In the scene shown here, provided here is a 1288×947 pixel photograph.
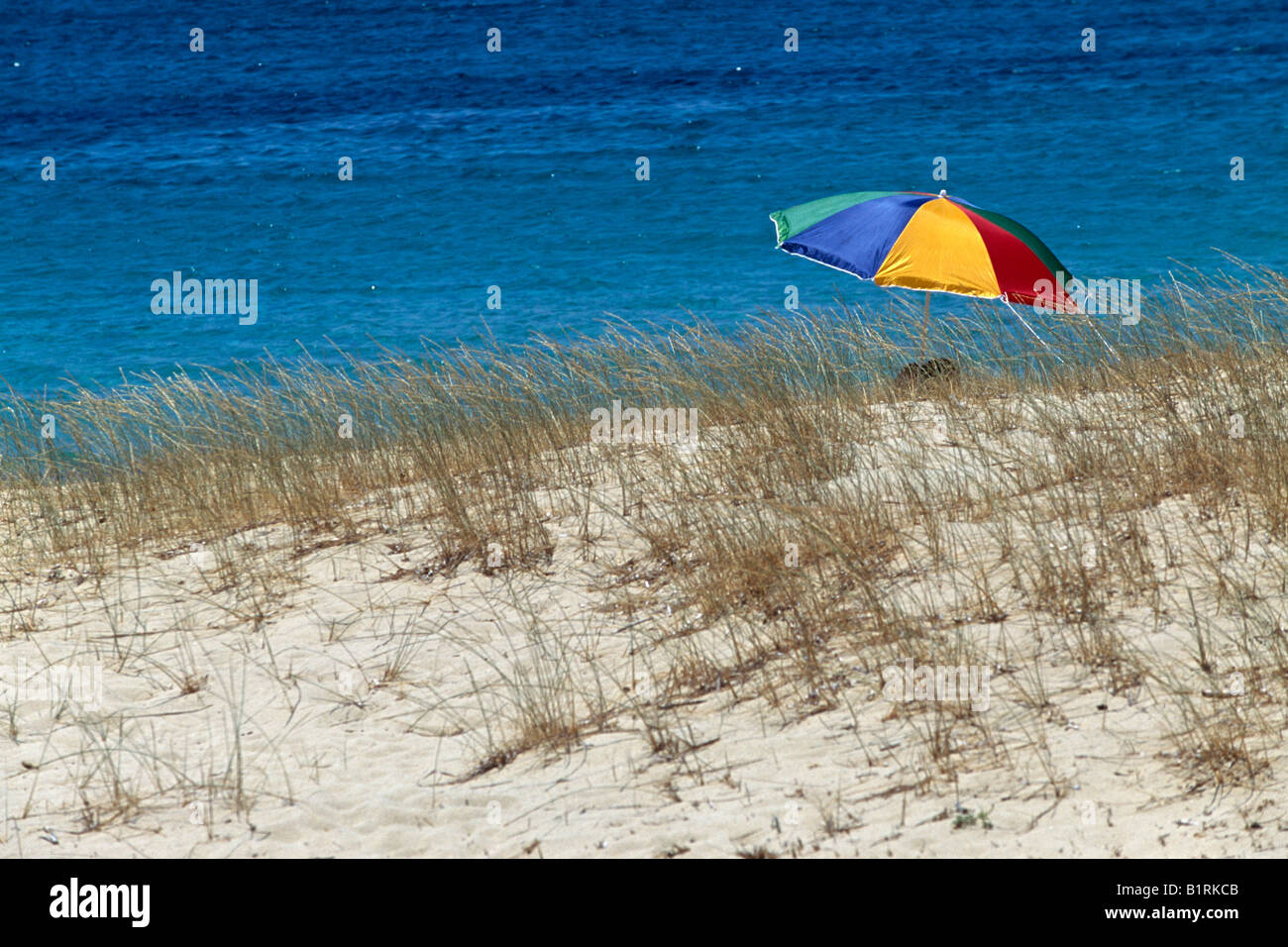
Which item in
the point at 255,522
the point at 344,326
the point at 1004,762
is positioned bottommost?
the point at 1004,762

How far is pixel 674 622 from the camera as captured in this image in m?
4.93

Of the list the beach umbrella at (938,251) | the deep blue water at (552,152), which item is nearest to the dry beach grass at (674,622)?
the beach umbrella at (938,251)

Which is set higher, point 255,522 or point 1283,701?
point 255,522

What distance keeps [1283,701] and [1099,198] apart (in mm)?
18658

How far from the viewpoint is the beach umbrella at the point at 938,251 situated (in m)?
7.21

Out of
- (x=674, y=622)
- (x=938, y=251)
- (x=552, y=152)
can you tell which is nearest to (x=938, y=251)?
(x=938, y=251)

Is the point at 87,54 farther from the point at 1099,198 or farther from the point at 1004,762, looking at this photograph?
the point at 1004,762

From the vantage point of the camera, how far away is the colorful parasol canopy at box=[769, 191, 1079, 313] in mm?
7215

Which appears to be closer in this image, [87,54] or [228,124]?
→ [228,124]

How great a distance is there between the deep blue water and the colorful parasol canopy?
5.12 metres

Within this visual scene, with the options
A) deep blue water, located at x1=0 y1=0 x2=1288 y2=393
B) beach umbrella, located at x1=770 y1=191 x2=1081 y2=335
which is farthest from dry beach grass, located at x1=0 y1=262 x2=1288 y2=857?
deep blue water, located at x1=0 y1=0 x2=1288 y2=393

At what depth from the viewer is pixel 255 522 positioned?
664 cm

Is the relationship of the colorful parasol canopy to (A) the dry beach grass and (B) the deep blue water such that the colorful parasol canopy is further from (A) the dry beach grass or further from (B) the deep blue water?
(B) the deep blue water

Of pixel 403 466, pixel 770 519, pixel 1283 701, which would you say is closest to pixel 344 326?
pixel 403 466
